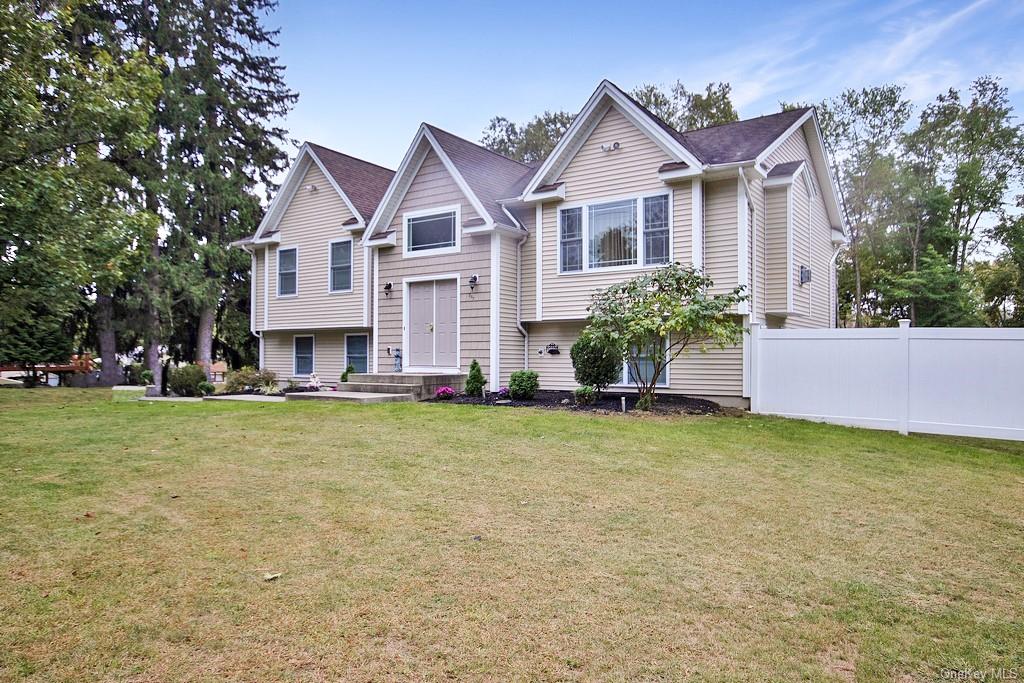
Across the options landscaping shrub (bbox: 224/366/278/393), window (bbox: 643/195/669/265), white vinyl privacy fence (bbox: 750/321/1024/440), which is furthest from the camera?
landscaping shrub (bbox: 224/366/278/393)

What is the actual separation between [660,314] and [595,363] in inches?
66.9

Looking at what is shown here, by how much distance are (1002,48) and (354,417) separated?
72.5 feet

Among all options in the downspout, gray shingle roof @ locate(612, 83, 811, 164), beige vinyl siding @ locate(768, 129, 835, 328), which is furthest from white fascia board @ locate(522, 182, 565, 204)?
beige vinyl siding @ locate(768, 129, 835, 328)

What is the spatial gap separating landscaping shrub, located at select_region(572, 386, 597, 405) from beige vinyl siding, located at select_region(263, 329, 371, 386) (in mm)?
8151

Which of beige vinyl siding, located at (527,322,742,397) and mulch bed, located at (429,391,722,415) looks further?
beige vinyl siding, located at (527,322,742,397)

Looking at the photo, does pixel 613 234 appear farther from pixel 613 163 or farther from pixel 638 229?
pixel 613 163

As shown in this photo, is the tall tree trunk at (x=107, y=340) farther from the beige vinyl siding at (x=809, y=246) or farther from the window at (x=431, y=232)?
the beige vinyl siding at (x=809, y=246)

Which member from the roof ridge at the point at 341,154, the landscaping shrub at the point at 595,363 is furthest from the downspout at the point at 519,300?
the roof ridge at the point at 341,154

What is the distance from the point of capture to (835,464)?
6.56 m

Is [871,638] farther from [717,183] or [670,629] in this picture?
[717,183]

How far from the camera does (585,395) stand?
1133cm

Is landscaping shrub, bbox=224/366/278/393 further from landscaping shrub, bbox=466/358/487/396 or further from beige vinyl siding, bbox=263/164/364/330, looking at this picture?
landscaping shrub, bbox=466/358/487/396

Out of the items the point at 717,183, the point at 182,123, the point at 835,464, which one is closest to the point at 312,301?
the point at 182,123

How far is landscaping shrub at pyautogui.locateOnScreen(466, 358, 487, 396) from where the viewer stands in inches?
508
